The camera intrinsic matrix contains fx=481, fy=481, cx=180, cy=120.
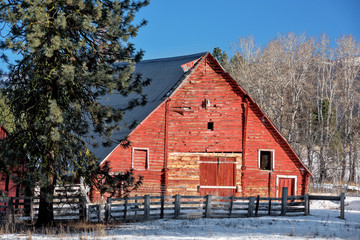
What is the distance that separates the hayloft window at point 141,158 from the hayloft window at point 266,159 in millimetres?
7337

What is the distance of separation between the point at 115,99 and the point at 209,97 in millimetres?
7821

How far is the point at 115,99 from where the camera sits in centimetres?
3391

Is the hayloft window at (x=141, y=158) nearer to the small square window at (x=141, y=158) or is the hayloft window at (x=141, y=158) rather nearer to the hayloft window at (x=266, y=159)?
the small square window at (x=141, y=158)

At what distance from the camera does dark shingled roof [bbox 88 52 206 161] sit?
28500mm

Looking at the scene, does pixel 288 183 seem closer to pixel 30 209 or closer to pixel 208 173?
pixel 208 173

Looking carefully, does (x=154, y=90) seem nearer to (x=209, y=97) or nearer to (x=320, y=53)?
(x=209, y=97)

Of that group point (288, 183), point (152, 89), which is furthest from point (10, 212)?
point (288, 183)

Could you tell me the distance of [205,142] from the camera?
28.9 meters

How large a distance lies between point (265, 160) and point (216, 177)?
389cm

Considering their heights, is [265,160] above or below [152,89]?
below

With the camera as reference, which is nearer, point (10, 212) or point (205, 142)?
point (10, 212)

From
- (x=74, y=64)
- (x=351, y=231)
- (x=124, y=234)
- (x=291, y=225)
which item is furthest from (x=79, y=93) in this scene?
(x=351, y=231)

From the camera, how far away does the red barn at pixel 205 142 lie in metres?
28.2

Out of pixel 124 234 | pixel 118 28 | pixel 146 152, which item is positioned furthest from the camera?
pixel 146 152
